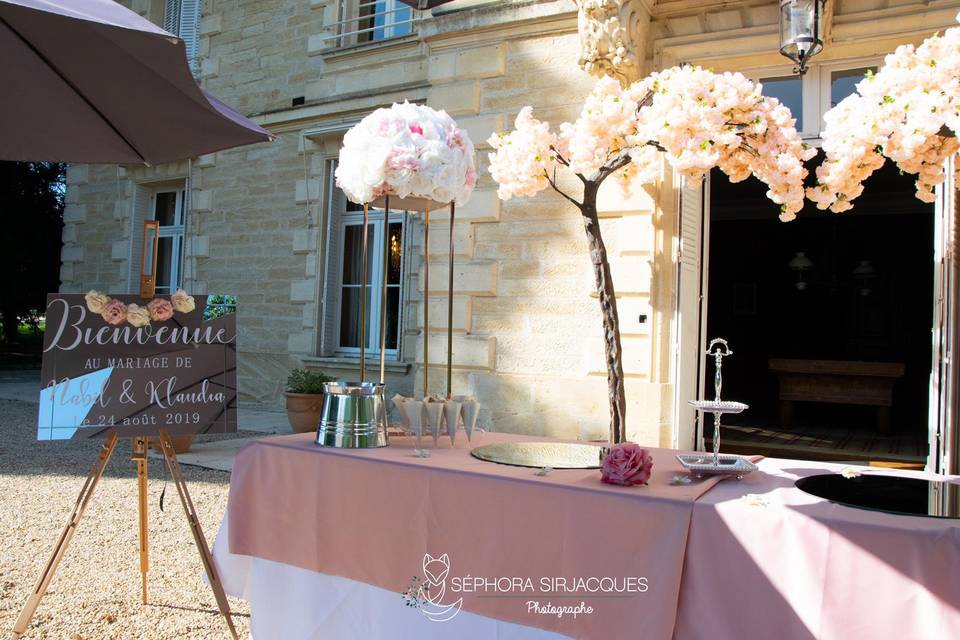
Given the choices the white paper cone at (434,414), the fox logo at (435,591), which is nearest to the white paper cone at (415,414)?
the white paper cone at (434,414)

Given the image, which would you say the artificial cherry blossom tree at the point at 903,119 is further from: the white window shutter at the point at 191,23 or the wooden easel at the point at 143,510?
the white window shutter at the point at 191,23

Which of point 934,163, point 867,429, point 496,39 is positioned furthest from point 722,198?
point 934,163

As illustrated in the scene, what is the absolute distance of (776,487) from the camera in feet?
5.70

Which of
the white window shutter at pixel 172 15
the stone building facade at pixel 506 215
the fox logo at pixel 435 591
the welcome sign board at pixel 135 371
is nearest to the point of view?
the fox logo at pixel 435 591

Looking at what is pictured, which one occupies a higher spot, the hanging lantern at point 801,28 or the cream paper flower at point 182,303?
the hanging lantern at point 801,28

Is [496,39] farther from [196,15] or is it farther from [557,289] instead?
[196,15]

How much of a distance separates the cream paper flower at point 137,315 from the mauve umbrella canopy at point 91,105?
72 cm

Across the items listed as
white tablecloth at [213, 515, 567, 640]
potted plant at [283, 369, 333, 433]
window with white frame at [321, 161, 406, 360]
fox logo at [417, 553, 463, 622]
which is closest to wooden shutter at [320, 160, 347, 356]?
window with white frame at [321, 161, 406, 360]

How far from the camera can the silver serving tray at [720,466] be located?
181cm

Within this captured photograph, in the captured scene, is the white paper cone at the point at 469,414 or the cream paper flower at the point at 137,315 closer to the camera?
the white paper cone at the point at 469,414

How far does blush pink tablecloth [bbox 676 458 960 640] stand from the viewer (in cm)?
135

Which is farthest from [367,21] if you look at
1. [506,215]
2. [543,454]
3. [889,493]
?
[889,493]

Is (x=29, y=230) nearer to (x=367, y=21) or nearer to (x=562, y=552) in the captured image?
(x=367, y=21)

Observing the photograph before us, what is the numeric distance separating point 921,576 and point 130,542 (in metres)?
3.26
